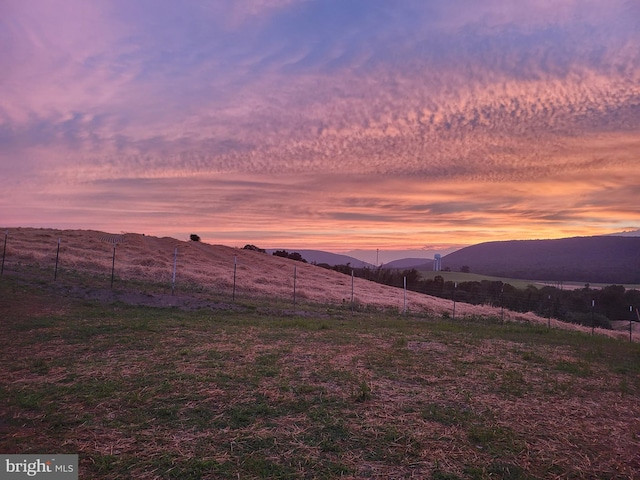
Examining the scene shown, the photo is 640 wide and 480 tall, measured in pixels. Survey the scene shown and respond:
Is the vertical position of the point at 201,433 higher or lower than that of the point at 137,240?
lower

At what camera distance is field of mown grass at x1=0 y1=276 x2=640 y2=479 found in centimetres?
462

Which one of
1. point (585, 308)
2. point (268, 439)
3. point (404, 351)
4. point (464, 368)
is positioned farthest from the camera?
point (585, 308)

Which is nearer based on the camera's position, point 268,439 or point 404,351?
point 268,439

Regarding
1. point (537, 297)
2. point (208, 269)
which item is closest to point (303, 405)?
point (208, 269)

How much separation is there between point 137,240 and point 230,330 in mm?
40694

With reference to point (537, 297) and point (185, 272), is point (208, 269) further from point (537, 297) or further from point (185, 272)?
point (537, 297)

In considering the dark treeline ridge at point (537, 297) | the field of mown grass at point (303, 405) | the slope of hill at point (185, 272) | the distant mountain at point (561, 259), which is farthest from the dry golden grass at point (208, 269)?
the distant mountain at point (561, 259)

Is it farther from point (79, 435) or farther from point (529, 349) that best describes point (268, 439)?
point (529, 349)

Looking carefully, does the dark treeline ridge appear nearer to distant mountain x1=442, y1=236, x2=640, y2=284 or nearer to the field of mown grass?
the field of mown grass

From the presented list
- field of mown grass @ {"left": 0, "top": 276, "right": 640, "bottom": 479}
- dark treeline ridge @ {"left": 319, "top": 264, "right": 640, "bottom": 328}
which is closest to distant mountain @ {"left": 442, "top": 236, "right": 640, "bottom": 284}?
dark treeline ridge @ {"left": 319, "top": 264, "right": 640, "bottom": 328}

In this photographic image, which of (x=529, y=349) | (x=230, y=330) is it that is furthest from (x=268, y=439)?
(x=529, y=349)

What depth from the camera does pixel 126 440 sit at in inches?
193

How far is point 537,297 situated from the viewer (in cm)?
4444

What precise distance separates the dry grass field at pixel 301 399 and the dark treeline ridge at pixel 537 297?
1880 cm
